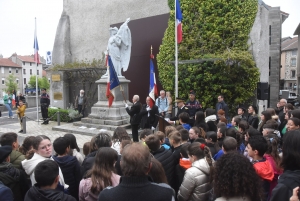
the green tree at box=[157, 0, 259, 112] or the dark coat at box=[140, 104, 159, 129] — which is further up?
the green tree at box=[157, 0, 259, 112]

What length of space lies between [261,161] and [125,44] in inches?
377

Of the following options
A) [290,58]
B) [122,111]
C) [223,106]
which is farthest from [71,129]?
[290,58]

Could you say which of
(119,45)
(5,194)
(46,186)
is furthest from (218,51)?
(5,194)

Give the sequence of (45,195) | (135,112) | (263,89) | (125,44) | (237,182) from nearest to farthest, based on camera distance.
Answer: (237,182) → (45,195) → (135,112) → (263,89) → (125,44)

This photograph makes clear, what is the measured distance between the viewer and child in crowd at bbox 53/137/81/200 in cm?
311

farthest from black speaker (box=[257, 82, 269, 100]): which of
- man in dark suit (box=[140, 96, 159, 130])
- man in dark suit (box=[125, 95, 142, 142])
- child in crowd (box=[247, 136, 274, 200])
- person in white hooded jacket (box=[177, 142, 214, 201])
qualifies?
person in white hooded jacket (box=[177, 142, 214, 201])

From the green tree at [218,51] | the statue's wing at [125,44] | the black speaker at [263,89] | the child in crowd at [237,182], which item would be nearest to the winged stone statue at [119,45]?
the statue's wing at [125,44]

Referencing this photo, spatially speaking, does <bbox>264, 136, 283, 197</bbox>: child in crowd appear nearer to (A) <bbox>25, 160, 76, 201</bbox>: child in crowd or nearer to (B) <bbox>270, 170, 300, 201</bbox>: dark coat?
(B) <bbox>270, 170, 300, 201</bbox>: dark coat

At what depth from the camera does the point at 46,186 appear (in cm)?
222

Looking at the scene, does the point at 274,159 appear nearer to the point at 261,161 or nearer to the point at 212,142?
the point at 261,161

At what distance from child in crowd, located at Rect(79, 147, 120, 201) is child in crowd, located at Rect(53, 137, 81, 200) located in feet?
1.92

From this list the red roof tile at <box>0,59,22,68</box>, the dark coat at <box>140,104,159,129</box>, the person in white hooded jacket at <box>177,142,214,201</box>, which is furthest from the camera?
the red roof tile at <box>0,59,22,68</box>

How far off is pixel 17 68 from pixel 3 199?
66.6 meters

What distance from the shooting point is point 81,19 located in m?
17.9
